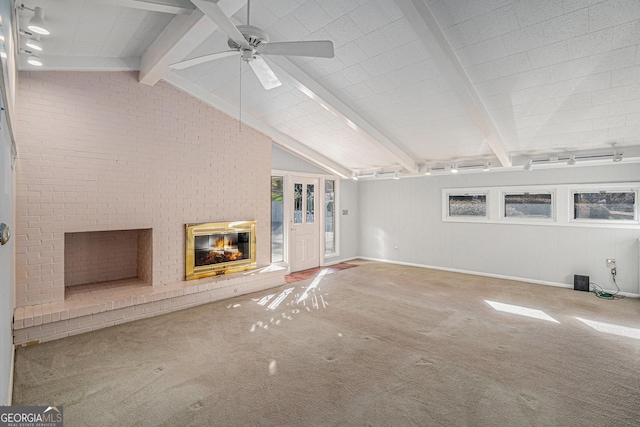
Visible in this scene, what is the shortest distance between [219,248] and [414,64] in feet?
12.5

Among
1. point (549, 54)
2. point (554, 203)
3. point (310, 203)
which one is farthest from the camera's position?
point (310, 203)

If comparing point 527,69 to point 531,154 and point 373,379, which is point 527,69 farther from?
point 373,379

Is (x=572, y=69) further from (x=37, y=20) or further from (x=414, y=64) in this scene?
(x=37, y=20)

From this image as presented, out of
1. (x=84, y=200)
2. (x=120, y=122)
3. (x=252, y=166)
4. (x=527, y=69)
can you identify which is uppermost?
(x=527, y=69)

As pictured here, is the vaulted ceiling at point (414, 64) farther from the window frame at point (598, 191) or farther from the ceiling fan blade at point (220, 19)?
the window frame at point (598, 191)

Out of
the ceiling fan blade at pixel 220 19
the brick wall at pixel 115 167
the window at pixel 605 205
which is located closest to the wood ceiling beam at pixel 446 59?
the ceiling fan blade at pixel 220 19

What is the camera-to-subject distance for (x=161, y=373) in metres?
2.71

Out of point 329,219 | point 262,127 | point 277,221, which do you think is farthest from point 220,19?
point 329,219

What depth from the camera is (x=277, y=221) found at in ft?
21.4

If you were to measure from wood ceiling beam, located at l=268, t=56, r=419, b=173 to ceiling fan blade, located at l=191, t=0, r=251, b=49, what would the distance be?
1.36 meters

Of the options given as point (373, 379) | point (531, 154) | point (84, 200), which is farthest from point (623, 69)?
point (84, 200)

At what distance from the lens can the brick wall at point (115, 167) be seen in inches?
137

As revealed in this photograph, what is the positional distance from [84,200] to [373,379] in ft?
12.5

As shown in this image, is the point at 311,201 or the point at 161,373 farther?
the point at 311,201
